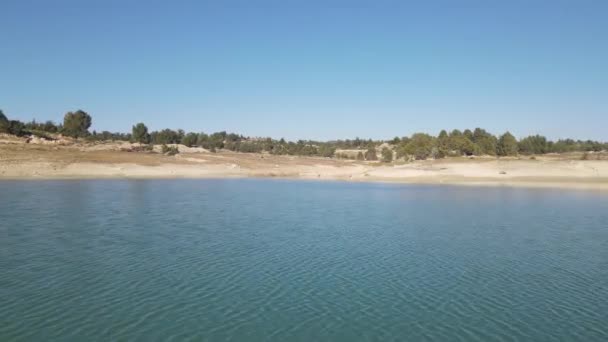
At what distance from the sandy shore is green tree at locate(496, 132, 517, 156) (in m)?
42.5

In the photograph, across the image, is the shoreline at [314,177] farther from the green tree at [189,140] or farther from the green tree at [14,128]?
the green tree at [189,140]

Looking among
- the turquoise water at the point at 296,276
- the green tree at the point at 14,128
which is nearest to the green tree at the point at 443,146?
the turquoise water at the point at 296,276

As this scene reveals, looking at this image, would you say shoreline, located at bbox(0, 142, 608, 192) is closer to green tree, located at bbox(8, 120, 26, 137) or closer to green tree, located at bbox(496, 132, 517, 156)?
green tree, located at bbox(8, 120, 26, 137)

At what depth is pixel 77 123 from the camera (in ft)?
438

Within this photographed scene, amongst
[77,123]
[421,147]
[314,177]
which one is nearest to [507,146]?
[421,147]

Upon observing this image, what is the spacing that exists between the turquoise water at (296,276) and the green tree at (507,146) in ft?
345

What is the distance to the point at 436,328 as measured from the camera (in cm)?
1392

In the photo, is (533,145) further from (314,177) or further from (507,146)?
(314,177)

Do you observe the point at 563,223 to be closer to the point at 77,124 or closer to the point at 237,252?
the point at 237,252

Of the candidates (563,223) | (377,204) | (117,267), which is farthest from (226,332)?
(377,204)

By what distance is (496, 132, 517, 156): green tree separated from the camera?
442 feet

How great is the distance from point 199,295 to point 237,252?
6.89 meters

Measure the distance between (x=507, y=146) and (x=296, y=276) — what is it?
130 metres

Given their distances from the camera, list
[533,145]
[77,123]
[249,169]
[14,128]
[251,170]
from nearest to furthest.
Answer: [251,170] → [249,169] → [14,128] → [77,123] → [533,145]
